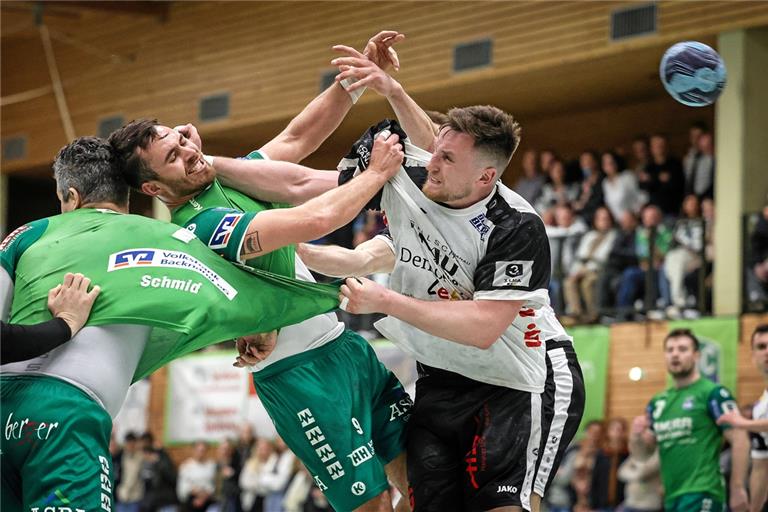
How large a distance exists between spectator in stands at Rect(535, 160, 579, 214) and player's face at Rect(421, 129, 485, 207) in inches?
453

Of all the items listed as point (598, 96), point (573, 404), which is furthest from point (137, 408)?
point (573, 404)

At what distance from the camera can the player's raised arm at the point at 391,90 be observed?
6.05 metres

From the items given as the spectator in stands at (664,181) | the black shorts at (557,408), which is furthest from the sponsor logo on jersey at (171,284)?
the spectator in stands at (664,181)

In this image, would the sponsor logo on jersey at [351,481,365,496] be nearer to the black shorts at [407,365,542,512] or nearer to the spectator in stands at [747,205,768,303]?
the black shorts at [407,365,542,512]

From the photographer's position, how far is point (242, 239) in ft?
17.7

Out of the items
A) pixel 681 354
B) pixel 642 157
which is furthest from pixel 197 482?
pixel 681 354

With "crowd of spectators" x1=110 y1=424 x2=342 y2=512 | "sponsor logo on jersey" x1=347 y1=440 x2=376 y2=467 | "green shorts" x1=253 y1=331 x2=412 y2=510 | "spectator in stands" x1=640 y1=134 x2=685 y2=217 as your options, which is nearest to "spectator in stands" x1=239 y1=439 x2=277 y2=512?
"crowd of spectators" x1=110 y1=424 x2=342 y2=512

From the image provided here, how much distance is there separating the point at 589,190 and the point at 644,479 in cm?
541

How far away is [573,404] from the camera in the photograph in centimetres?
622

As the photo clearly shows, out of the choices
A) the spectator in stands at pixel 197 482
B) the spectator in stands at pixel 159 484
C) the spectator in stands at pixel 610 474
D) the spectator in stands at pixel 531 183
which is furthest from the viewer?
the spectator in stands at pixel 159 484

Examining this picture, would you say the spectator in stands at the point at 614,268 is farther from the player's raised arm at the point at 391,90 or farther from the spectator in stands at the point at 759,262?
the player's raised arm at the point at 391,90

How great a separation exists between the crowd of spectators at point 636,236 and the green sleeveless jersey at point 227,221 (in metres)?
9.48

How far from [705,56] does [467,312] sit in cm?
260

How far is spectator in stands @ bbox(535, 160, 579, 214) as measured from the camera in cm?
1723
